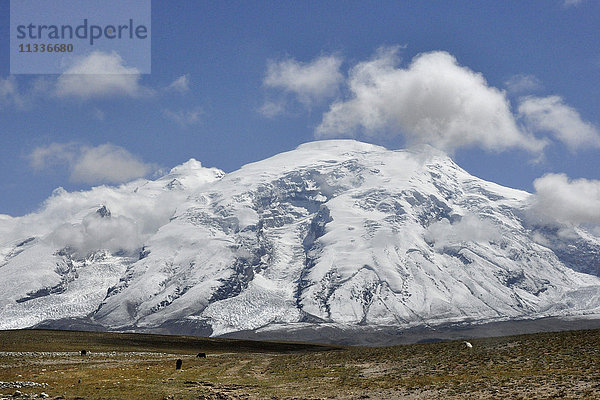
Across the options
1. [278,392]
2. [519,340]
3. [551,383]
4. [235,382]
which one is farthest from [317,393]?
[519,340]

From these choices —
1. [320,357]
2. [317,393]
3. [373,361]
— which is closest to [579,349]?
[373,361]

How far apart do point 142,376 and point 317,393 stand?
2441 cm

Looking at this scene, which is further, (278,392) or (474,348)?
(474,348)

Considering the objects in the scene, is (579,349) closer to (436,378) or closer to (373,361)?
(436,378)

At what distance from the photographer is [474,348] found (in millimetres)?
74625

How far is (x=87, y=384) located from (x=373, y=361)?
3591cm

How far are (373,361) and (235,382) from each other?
21601 millimetres

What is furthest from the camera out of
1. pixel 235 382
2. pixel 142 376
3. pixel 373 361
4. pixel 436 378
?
pixel 373 361

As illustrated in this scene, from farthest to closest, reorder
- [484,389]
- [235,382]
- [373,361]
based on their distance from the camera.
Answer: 1. [373,361]
2. [235,382]
3. [484,389]

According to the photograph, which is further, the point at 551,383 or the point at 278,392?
the point at 278,392

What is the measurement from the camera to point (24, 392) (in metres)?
49.8

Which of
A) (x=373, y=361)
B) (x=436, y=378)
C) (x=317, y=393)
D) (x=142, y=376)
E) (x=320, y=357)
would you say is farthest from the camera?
(x=320, y=357)

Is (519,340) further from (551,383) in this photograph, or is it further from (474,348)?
(551,383)

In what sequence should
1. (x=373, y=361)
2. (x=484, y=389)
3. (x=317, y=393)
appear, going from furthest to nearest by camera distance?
(x=373, y=361) → (x=317, y=393) → (x=484, y=389)
